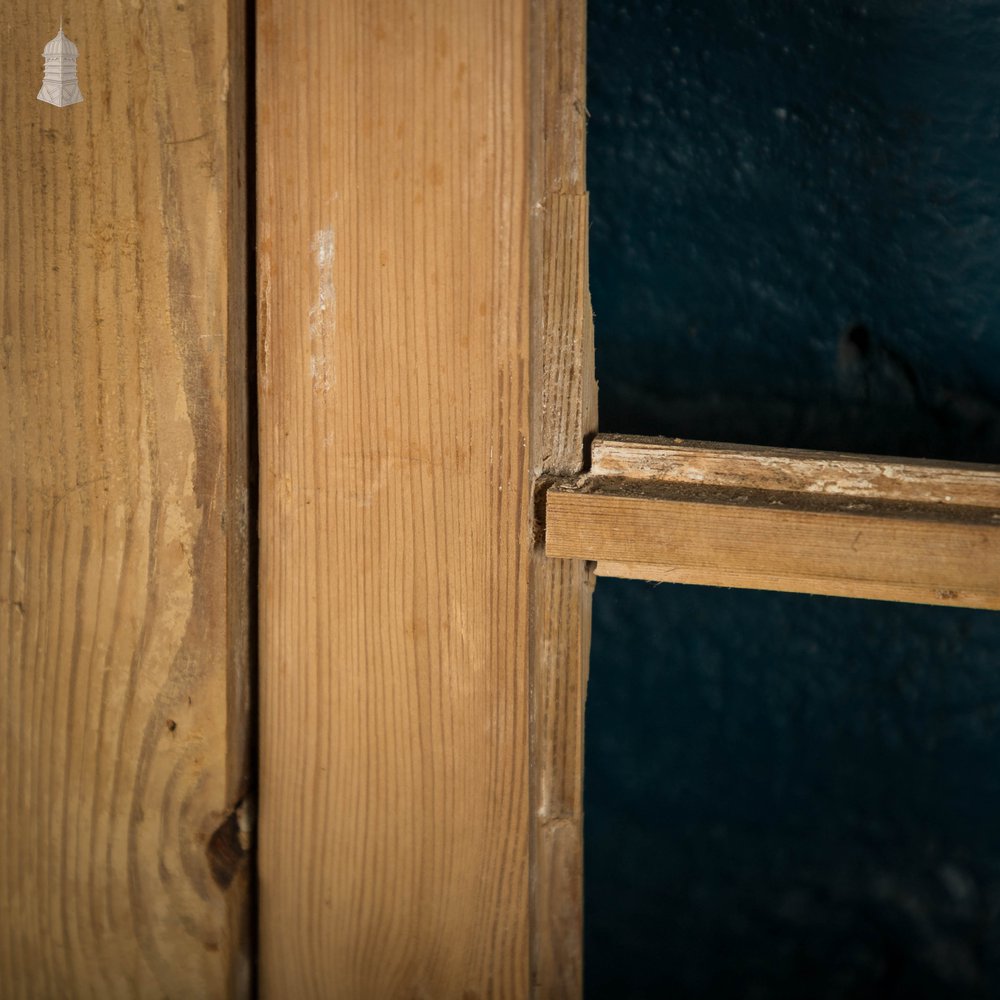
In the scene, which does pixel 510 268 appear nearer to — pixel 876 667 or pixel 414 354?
pixel 414 354

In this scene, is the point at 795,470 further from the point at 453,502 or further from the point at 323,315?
the point at 323,315

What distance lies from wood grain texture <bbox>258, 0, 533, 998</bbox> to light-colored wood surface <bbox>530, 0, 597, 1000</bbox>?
1 cm

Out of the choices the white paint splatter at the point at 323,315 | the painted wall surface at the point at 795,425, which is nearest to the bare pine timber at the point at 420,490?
the white paint splatter at the point at 323,315

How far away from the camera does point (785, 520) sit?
2.13 ft

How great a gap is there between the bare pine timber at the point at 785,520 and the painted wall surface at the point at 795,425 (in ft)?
0.51

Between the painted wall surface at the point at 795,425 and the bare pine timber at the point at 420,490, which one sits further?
the painted wall surface at the point at 795,425

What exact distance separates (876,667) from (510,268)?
0.49 meters

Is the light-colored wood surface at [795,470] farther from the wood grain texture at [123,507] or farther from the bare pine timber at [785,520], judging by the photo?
the wood grain texture at [123,507]

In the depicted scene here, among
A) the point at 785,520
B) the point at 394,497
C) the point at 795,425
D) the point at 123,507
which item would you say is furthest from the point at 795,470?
the point at 123,507

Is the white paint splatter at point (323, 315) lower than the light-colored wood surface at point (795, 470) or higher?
higher

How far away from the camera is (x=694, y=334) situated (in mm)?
841

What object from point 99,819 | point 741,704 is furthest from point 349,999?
point 741,704

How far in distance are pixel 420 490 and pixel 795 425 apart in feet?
1.10

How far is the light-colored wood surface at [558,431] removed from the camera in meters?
0.67
